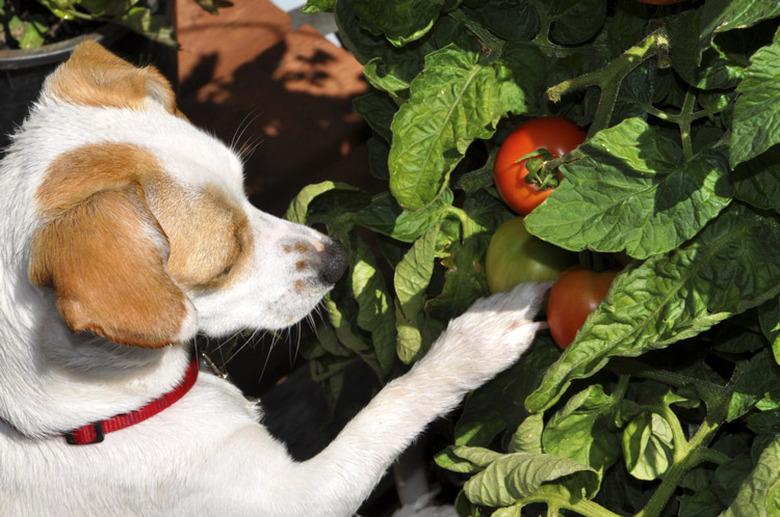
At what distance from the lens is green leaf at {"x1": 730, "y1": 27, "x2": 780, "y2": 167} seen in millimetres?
1128

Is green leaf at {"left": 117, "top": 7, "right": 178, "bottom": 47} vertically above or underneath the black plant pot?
above

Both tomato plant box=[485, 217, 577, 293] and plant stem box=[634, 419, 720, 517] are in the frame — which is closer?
plant stem box=[634, 419, 720, 517]

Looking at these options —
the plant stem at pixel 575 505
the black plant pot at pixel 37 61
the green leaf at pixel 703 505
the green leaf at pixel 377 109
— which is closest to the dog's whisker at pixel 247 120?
the black plant pot at pixel 37 61

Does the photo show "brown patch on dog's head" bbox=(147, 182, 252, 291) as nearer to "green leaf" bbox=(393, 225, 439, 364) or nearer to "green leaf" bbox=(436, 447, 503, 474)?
"green leaf" bbox=(393, 225, 439, 364)

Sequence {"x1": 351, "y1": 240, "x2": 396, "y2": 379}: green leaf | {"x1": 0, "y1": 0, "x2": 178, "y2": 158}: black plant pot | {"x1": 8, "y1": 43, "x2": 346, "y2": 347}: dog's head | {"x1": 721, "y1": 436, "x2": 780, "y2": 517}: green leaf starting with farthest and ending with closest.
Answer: {"x1": 0, "y1": 0, "x2": 178, "y2": 158}: black plant pot, {"x1": 351, "y1": 240, "x2": 396, "y2": 379}: green leaf, {"x1": 8, "y1": 43, "x2": 346, "y2": 347}: dog's head, {"x1": 721, "y1": 436, "x2": 780, "y2": 517}: green leaf

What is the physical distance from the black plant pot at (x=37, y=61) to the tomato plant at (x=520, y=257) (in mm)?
1654

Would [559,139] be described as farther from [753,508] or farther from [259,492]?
[259,492]

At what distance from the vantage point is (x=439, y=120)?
1.68 metres

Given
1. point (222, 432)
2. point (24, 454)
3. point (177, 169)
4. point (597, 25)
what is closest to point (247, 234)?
point (177, 169)

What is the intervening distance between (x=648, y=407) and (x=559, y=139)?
0.52 meters

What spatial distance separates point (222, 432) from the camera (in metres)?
1.95

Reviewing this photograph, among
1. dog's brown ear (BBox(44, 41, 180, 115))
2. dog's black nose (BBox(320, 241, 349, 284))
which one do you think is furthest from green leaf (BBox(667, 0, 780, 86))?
dog's brown ear (BBox(44, 41, 180, 115))

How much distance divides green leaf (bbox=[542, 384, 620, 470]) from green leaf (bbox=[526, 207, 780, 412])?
25cm

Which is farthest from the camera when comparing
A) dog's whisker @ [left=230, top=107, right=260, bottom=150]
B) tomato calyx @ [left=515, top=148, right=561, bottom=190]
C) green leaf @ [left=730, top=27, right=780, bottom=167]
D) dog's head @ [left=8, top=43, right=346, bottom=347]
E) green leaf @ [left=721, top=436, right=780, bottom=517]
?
dog's whisker @ [left=230, top=107, right=260, bottom=150]
